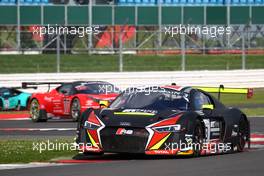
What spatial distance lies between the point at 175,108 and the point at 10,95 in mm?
18342

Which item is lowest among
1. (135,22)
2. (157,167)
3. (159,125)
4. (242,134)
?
(157,167)

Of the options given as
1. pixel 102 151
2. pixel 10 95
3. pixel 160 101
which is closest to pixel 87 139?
pixel 102 151

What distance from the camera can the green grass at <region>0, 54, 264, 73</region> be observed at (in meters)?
35.7

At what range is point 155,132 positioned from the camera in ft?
42.8

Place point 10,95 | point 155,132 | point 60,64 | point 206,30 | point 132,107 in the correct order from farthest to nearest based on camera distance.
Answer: point 206,30 < point 60,64 < point 10,95 < point 132,107 < point 155,132

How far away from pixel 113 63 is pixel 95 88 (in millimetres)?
11737

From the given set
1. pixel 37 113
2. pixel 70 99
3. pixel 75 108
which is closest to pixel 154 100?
pixel 75 108

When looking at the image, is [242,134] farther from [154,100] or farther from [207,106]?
[154,100]

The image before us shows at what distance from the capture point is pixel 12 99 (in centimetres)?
3161

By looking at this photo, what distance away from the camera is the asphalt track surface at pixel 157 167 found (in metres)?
11.1

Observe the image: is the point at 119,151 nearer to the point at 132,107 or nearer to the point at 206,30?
the point at 132,107

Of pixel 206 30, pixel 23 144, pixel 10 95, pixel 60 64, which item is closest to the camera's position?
pixel 23 144

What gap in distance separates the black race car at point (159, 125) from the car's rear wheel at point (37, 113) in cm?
1108

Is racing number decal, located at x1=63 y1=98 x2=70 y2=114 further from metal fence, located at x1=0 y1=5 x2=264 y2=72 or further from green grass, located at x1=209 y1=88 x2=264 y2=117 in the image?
metal fence, located at x1=0 y1=5 x2=264 y2=72
